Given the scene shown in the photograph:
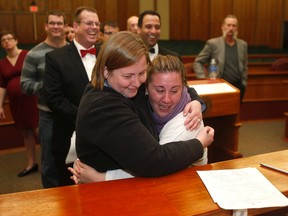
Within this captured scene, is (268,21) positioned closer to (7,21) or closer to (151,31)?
(7,21)

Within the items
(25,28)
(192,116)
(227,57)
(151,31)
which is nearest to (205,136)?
(192,116)

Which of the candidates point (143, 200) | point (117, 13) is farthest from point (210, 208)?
point (117, 13)

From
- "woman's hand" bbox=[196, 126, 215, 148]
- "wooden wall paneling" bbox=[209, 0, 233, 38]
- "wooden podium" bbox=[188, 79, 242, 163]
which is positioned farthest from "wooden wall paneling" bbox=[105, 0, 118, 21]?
"woman's hand" bbox=[196, 126, 215, 148]

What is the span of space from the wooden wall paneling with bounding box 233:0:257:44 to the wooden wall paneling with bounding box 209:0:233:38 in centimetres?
21

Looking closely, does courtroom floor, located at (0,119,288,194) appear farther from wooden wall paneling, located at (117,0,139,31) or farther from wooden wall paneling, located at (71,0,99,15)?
wooden wall paneling, located at (71,0,99,15)

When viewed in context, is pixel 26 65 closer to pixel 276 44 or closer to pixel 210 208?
pixel 210 208

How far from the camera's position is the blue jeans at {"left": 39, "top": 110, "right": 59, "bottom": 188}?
2.86 metres

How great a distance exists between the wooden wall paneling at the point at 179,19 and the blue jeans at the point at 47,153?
23.0 feet

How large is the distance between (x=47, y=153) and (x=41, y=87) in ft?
1.92

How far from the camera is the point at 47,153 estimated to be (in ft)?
9.48

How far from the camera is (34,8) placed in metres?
7.55

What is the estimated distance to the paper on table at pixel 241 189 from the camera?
1.06 m

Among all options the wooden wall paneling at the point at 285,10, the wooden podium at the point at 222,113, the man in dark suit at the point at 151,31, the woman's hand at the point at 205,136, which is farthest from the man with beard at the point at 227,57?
the wooden wall paneling at the point at 285,10

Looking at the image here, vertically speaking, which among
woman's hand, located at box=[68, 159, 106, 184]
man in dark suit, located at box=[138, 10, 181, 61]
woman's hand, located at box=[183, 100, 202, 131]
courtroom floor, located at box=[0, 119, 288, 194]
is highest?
man in dark suit, located at box=[138, 10, 181, 61]
